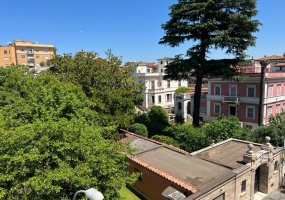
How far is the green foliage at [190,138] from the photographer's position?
18.6m

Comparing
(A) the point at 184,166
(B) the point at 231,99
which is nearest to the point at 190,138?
(A) the point at 184,166

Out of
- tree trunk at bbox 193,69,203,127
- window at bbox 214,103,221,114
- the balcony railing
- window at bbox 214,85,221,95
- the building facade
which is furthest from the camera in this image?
window at bbox 214,103,221,114

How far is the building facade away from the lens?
10492 millimetres

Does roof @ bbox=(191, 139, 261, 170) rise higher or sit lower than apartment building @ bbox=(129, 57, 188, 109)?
lower

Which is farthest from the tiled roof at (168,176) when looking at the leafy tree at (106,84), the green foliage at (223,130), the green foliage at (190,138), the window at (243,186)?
the green foliage at (223,130)

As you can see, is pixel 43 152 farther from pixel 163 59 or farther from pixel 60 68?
pixel 163 59

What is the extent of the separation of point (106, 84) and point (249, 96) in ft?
63.8

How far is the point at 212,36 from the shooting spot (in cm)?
2239

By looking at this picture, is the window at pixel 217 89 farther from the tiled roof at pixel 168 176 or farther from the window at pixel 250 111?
the tiled roof at pixel 168 176

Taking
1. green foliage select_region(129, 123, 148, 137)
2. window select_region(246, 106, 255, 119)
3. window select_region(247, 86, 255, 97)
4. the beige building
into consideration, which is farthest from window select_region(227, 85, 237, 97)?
the beige building

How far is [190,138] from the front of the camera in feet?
62.4

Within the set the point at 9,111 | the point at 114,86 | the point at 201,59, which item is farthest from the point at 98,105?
the point at 201,59

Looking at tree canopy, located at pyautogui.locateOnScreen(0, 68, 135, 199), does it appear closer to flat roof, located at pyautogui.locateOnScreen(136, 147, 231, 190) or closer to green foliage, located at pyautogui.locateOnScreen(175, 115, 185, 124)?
flat roof, located at pyautogui.locateOnScreen(136, 147, 231, 190)

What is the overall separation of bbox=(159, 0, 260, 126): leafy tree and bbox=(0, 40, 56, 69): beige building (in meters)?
56.7
